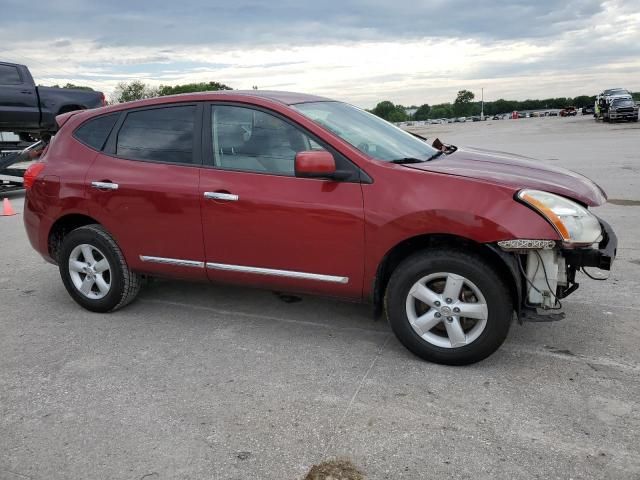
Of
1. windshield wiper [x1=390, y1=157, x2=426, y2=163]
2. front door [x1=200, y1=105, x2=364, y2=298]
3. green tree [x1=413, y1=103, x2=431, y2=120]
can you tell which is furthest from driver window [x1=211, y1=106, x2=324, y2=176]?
green tree [x1=413, y1=103, x2=431, y2=120]

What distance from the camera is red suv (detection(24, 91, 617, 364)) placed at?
3.50 meters

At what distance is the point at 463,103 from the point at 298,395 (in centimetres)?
13138

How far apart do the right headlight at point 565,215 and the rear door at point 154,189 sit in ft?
7.50

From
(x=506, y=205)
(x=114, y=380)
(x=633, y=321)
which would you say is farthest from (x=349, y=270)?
(x=633, y=321)

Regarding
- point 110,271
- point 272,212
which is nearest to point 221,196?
point 272,212

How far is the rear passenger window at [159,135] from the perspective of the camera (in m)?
4.42

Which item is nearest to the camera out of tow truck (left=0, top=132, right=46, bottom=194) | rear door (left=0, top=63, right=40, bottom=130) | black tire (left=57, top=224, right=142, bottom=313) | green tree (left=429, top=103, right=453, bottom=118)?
black tire (left=57, top=224, right=142, bottom=313)

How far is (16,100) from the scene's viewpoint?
15.5m

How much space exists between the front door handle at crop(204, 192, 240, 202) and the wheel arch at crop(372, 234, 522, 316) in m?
1.13

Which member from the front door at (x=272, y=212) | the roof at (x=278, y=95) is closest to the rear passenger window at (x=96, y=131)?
the roof at (x=278, y=95)

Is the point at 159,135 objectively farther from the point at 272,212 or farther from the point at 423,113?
the point at 423,113

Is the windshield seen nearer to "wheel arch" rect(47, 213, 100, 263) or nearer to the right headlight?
the right headlight

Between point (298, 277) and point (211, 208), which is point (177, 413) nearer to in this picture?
point (298, 277)

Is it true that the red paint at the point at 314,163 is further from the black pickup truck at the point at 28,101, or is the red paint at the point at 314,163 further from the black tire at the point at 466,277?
the black pickup truck at the point at 28,101
